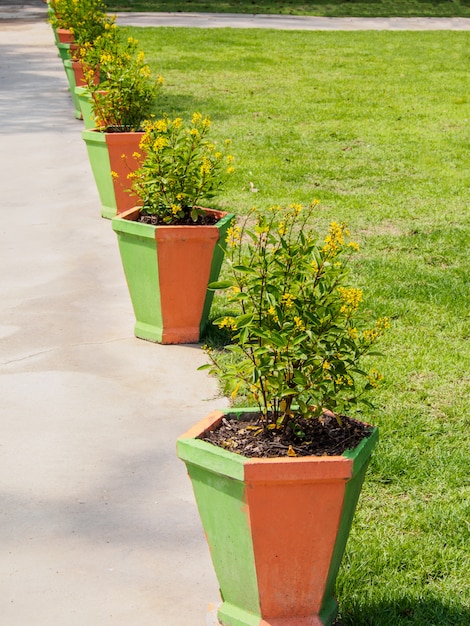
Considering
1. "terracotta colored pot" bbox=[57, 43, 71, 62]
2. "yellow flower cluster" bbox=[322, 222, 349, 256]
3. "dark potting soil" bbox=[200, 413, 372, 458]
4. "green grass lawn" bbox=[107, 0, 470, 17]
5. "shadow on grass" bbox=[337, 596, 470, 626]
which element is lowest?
"green grass lawn" bbox=[107, 0, 470, 17]

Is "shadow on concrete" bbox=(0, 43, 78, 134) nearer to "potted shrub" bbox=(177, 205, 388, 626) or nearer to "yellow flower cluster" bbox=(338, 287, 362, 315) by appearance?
"potted shrub" bbox=(177, 205, 388, 626)

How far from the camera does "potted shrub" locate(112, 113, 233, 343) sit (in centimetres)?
557

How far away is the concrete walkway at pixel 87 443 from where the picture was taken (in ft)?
11.8

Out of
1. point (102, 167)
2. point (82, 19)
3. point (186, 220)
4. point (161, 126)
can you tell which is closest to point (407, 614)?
point (186, 220)

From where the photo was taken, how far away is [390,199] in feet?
28.4

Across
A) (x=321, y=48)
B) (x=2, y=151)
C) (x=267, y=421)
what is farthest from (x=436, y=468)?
(x=321, y=48)

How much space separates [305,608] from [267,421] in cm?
63

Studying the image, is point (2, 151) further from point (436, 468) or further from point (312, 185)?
point (436, 468)

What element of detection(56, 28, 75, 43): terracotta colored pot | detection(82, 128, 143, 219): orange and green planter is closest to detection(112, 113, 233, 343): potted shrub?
detection(82, 128, 143, 219): orange and green planter

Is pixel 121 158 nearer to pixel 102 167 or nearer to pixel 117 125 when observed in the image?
pixel 102 167

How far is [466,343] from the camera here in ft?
18.6

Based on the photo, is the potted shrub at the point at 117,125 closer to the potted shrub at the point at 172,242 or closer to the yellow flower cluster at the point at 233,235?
the potted shrub at the point at 172,242

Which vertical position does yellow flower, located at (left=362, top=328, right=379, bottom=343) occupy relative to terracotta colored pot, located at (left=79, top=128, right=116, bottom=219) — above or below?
above

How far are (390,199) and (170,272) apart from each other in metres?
3.56
